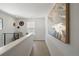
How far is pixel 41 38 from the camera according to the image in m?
11.1

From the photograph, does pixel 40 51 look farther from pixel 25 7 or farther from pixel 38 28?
pixel 38 28

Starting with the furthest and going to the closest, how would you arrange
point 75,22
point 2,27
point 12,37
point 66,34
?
point 12,37 < point 2,27 < point 66,34 < point 75,22

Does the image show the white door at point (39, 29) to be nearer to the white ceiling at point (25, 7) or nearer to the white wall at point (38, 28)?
the white wall at point (38, 28)

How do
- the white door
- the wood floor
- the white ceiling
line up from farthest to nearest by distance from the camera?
1. the white door
2. the wood floor
3. the white ceiling

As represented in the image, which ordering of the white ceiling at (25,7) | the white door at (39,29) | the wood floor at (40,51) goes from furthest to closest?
the white door at (39,29) < the wood floor at (40,51) < the white ceiling at (25,7)

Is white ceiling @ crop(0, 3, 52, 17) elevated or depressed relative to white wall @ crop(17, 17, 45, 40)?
elevated

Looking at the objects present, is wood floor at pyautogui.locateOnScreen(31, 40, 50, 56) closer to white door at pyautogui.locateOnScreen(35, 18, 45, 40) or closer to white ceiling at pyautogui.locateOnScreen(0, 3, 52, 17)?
white ceiling at pyautogui.locateOnScreen(0, 3, 52, 17)

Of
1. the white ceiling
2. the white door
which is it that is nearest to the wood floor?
the white ceiling

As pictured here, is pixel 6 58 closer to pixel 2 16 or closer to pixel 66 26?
pixel 66 26

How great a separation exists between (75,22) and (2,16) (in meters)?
6.85

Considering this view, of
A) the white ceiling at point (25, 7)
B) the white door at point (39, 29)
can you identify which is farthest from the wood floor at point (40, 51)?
the white door at point (39, 29)

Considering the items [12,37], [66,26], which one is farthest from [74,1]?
[12,37]

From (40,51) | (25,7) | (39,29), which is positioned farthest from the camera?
(39,29)

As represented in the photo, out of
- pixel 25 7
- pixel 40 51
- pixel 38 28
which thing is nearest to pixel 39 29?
pixel 38 28
